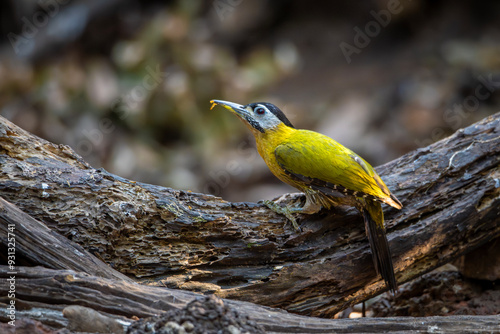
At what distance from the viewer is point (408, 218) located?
3.44 meters

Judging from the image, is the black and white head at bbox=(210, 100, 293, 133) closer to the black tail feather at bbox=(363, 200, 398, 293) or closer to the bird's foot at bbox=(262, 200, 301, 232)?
the bird's foot at bbox=(262, 200, 301, 232)

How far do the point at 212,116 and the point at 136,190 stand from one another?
5631 mm

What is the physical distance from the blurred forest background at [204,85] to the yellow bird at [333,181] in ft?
14.7
